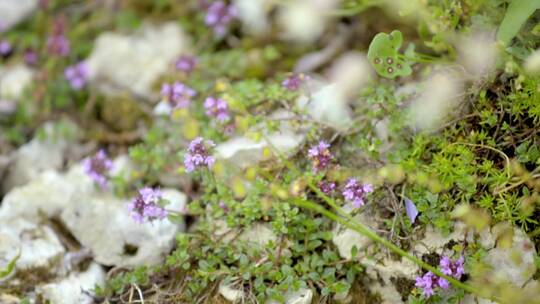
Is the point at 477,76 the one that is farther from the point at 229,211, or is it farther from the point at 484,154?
the point at 229,211

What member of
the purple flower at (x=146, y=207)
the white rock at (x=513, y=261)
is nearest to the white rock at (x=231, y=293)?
the purple flower at (x=146, y=207)

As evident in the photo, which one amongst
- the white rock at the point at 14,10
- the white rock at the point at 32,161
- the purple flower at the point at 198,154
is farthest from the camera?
the white rock at the point at 14,10

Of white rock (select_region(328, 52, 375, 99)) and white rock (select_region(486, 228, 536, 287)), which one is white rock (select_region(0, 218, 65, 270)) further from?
white rock (select_region(486, 228, 536, 287))

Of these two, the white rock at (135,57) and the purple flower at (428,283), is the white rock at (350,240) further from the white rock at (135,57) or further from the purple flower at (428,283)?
the white rock at (135,57)

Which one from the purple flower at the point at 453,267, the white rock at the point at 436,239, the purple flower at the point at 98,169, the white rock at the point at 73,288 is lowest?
the white rock at the point at 436,239

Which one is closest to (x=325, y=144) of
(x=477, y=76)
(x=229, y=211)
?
(x=229, y=211)
